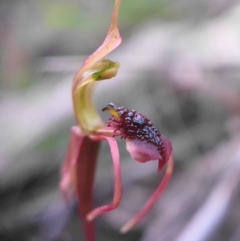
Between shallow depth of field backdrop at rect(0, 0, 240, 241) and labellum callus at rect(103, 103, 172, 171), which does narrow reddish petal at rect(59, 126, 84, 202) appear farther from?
shallow depth of field backdrop at rect(0, 0, 240, 241)

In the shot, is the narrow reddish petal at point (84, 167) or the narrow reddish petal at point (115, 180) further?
the narrow reddish petal at point (84, 167)

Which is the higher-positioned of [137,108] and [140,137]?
[140,137]

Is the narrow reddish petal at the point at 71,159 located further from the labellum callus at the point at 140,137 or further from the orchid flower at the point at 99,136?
the labellum callus at the point at 140,137

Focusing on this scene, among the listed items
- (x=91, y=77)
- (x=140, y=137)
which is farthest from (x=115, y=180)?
(x=91, y=77)

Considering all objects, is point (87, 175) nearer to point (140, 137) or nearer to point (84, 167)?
point (84, 167)

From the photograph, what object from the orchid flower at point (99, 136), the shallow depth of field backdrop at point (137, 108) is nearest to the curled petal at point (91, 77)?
the orchid flower at point (99, 136)
